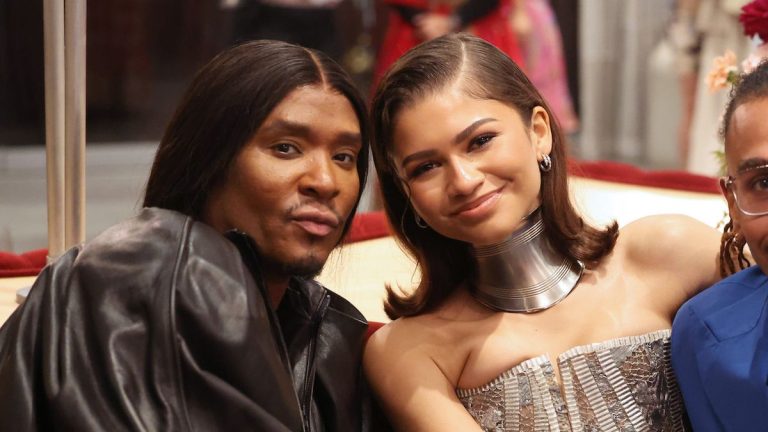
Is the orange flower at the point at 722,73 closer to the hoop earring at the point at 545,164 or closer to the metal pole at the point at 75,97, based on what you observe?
the hoop earring at the point at 545,164

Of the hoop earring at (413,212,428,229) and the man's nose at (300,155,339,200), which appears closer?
the man's nose at (300,155,339,200)

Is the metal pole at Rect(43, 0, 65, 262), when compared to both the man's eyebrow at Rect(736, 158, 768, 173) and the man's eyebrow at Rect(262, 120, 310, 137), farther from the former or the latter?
the man's eyebrow at Rect(736, 158, 768, 173)

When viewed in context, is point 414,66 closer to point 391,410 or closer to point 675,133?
point 391,410

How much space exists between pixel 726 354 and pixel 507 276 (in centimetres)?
40

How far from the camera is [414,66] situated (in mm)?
2105

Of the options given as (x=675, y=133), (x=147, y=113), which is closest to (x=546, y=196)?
(x=147, y=113)

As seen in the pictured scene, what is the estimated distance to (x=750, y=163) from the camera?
1705 millimetres

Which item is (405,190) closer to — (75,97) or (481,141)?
(481,141)

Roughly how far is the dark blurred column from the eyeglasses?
19.5ft

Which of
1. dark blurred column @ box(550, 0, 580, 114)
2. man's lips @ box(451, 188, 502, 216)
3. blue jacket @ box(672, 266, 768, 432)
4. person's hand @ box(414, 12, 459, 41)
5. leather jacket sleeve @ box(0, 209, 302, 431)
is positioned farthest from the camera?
dark blurred column @ box(550, 0, 580, 114)

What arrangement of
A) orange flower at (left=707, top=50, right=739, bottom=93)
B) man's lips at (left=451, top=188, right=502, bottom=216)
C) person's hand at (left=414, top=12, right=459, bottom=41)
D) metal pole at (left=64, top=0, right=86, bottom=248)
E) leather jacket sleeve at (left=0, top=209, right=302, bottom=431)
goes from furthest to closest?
person's hand at (left=414, top=12, right=459, bottom=41) < orange flower at (left=707, top=50, right=739, bottom=93) < metal pole at (left=64, top=0, right=86, bottom=248) < man's lips at (left=451, top=188, right=502, bottom=216) < leather jacket sleeve at (left=0, top=209, right=302, bottom=431)

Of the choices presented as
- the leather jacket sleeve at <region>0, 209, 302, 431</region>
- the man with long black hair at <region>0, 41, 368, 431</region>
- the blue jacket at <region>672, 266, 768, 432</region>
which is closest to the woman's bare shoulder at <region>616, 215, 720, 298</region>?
the blue jacket at <region>672, 266, 768, 432</region>

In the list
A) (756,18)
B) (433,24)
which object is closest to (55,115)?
(756,18)

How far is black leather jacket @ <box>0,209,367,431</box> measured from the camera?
63.9 inches
